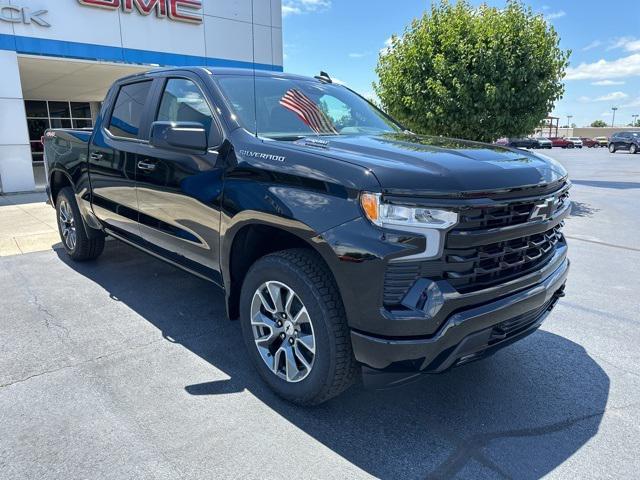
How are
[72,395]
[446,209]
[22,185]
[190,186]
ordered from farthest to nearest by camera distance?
[22,185] → [190,186] → [72,395] → [446,209]

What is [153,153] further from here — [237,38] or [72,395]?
[237,38]

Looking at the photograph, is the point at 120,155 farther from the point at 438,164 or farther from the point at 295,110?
the point at 438,164

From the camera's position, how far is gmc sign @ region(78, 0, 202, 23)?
12.0 m

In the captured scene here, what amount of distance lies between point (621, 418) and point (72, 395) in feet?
10.4

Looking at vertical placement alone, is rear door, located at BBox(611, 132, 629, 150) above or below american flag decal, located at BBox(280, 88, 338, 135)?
below

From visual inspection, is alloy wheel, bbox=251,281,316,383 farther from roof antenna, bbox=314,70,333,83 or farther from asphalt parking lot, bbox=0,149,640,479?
roof antenna, bbox=314,70,333,83

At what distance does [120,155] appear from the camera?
407 cm

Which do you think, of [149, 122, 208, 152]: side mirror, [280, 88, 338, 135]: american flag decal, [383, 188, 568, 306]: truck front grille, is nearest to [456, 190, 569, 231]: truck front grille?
[383, 188, 568, 306]: truck front grille

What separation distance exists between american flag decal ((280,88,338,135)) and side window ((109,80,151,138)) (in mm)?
1251

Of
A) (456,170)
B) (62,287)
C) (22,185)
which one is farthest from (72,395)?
(22,185)

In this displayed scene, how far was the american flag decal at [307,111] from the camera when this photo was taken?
11.2 ft

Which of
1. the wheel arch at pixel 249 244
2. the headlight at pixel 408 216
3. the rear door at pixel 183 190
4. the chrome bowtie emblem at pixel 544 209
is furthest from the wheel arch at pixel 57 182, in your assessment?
the chrome bowtie emblem at pixel 544 209

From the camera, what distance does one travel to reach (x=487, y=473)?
225 cm

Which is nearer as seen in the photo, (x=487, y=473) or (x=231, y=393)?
(x=487, y=473)
